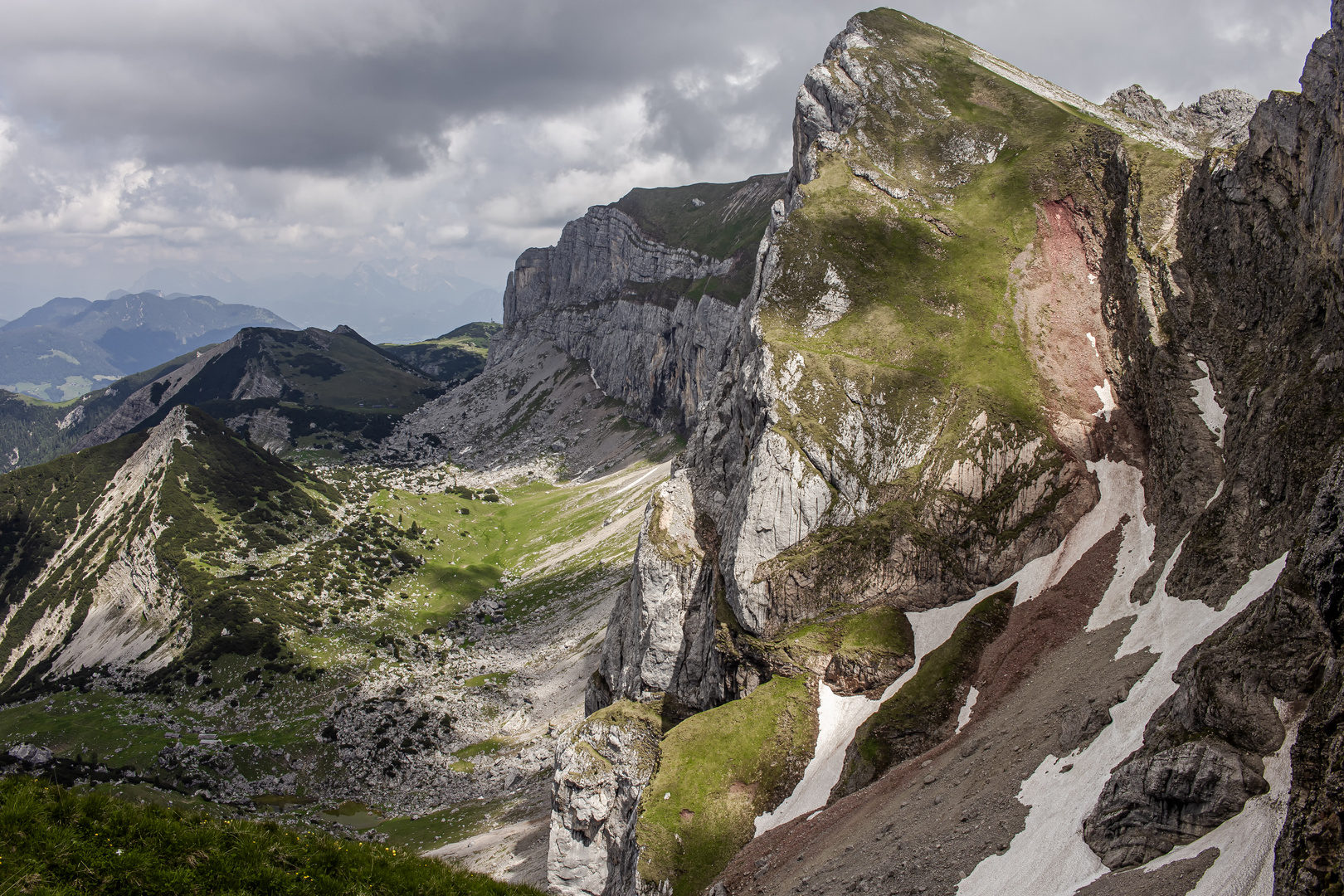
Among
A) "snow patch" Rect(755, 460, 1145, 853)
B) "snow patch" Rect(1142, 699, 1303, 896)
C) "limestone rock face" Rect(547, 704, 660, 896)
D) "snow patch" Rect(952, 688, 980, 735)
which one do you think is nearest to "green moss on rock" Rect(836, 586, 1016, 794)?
"snow patch" Rect(952, 688, 980, 735)

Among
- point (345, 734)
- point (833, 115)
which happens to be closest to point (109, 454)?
point (345, 734)

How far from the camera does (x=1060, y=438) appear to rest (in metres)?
58.4

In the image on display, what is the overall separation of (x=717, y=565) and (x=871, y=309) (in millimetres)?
31998

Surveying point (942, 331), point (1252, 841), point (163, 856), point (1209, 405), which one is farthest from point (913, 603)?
point (163, 856)

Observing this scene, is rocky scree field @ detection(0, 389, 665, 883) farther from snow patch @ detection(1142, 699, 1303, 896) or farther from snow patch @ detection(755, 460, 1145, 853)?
snow patch @ detection(1142, 699, 1303, 896)

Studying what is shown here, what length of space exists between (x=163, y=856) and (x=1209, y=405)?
60.7 metres

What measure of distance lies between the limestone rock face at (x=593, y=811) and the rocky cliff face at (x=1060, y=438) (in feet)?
13.4

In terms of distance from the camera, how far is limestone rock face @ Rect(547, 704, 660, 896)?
179 feet

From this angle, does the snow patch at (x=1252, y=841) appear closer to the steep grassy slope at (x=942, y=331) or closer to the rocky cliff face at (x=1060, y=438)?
the rocky cliff face at (x=1060, y=438)

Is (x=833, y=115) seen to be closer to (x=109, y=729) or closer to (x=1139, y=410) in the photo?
(x=1139, y=410)

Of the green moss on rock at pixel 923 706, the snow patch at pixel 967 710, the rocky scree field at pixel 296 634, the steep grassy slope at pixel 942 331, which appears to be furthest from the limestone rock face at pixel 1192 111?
the rocky scree field at pixel 296 634

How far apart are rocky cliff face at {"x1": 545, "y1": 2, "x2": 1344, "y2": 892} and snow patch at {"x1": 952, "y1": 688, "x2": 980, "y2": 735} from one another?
37 cm

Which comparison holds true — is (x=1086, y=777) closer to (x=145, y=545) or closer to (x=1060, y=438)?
(x=1060, y=438)

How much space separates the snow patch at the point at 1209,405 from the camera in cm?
4672
